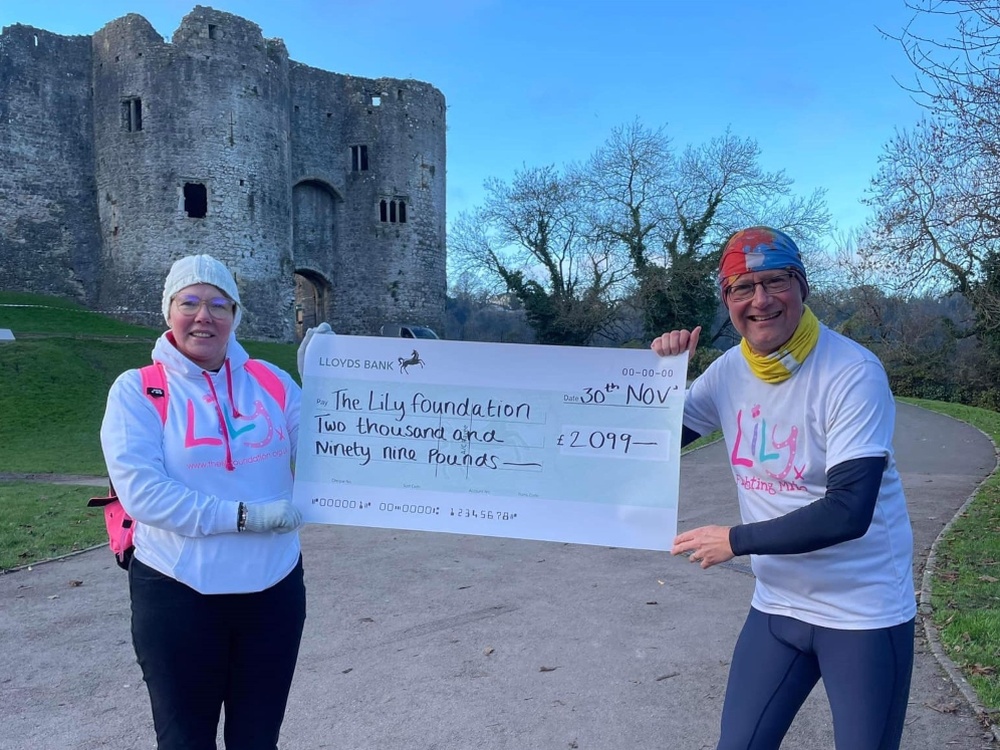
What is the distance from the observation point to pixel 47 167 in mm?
31562

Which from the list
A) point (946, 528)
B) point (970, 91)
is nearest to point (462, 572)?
point (946, 528)

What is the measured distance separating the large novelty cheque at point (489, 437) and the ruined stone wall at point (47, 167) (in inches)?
1318

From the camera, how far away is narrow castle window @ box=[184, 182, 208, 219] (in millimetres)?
31406

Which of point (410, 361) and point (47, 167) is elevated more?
point (47, 167)

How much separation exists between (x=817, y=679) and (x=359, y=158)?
39.0m

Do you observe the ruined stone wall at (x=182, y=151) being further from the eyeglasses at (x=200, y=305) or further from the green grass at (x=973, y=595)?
the eyeglasses at (x=200, y=305)

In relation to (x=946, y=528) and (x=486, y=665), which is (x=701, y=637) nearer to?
(x=486, y=665)

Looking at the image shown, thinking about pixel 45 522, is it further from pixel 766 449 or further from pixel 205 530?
pixel 766 449

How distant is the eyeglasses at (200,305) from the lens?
2.64 metres

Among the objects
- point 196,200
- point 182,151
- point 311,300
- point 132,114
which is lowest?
point 311,300

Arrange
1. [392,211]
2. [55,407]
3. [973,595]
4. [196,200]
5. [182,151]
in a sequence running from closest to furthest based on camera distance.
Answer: [973,595] → [55,407] → [182,151] → [196,200] → [392,211]

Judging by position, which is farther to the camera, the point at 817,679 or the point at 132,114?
the point at 132,114

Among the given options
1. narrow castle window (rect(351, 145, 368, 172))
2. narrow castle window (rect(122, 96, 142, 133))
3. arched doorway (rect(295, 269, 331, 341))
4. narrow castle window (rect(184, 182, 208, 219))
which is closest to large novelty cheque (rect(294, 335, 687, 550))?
narrow castle window (rect(184, 182, 208, 219))

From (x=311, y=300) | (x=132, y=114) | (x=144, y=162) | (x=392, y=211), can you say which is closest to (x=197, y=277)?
(x=144, y=162)
